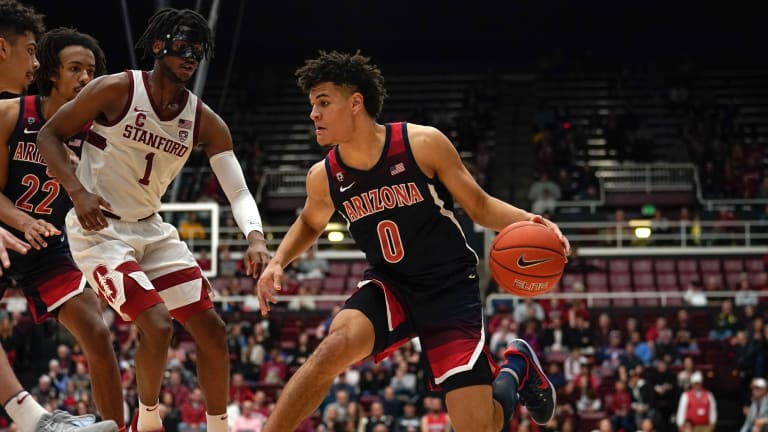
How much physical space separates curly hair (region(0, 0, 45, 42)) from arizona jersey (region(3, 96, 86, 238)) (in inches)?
17.7

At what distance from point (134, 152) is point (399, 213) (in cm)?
150

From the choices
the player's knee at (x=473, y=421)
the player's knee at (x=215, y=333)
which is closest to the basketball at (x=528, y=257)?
the player's knee at (x=473, y=421)

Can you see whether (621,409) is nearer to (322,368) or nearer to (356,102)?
(356,102)

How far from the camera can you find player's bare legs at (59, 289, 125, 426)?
598cm

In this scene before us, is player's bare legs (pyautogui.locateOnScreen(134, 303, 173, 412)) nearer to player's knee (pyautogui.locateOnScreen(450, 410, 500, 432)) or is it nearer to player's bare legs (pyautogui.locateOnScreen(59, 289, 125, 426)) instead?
player's bare legs (pyautogui.locateOnScreen(59, 289, 125, 426))

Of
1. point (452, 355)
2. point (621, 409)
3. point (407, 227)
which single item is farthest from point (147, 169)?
point (621, 409)

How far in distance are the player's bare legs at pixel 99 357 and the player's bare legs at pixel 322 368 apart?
3.15 feet

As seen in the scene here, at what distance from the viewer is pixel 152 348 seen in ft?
19.2

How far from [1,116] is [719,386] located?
1322 cm

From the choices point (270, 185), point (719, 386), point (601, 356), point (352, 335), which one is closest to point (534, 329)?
point (601, 356)

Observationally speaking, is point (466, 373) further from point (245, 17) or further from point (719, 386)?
point (245, 17)

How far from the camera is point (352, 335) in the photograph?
5816 mm

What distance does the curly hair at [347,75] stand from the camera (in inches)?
244

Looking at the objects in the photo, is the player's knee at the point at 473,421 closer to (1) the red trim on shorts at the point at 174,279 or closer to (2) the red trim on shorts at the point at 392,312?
(2) the red trim on shorts at the point at 392,312
